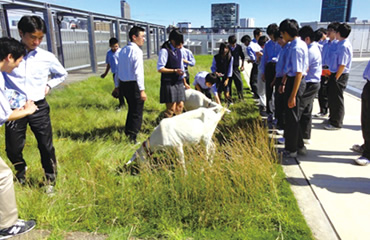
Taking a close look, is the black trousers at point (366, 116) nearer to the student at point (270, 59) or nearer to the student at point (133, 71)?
the student at point (270, 59)

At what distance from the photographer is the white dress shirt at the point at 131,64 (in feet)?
14.4

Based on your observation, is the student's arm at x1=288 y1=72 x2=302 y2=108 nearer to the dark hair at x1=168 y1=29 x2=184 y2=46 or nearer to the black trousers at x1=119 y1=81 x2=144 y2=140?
the dark hair at x1=168 y1=29 x2=184 y2=46

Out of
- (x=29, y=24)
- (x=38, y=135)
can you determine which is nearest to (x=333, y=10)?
(x=29, y=24)

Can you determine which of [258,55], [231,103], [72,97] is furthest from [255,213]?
[72,97]

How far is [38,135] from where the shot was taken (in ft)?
10.0

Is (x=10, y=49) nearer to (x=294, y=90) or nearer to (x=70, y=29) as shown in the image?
(x=294, y=90)

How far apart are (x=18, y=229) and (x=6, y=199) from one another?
36 centimetres

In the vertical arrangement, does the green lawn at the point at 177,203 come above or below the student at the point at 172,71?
below

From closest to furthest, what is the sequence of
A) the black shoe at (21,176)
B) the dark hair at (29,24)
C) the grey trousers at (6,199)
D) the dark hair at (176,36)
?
1. the grey trousers at (6,199)
2. the dark hair at (29,24)
3. the black shoe at (21,176)
4. the dark hair at (176,36)

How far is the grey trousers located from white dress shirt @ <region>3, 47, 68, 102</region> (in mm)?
803

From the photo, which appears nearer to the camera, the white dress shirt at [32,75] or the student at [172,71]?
the white dress shirt at [32,75]

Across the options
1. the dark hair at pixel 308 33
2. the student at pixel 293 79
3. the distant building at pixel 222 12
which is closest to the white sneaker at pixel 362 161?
the student at pixel 293 79

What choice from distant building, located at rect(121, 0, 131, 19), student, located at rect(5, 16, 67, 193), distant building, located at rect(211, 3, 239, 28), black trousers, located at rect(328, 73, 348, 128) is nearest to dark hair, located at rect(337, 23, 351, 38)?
black trousers, located at rect(328, 73, 348, 128)

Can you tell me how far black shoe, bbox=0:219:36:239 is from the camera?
2537 millimetres
